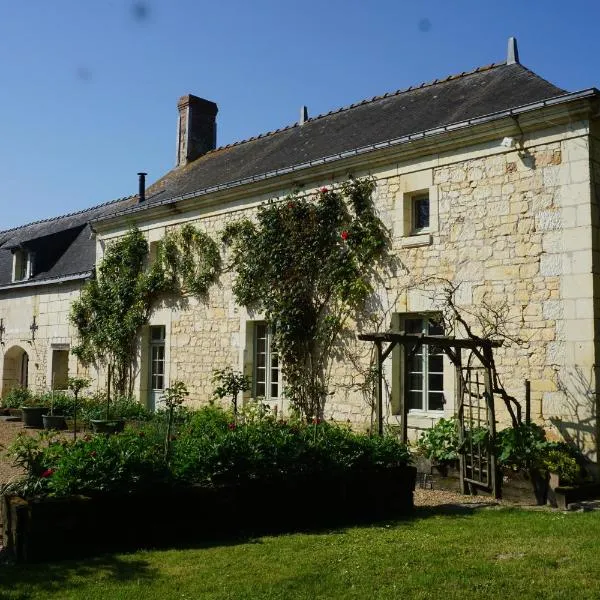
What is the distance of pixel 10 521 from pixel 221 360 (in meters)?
7.04

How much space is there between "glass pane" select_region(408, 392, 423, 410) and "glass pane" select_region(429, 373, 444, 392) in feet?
0.62

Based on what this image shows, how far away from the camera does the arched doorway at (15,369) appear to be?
17.6 metres

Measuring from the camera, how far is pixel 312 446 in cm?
614

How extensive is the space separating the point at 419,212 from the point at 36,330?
10641 mm

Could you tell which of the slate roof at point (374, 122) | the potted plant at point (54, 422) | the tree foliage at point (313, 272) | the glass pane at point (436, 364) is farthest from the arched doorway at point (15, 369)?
the glass pane at point (436, 364)

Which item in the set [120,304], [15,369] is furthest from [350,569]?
[15,369]

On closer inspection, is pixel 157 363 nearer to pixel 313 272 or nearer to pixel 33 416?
pixel 33 416

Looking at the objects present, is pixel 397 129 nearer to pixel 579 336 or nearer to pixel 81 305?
pixel 579 336

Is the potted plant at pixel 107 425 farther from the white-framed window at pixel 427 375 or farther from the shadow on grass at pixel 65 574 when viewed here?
the shadow on grass at pixel 65 574

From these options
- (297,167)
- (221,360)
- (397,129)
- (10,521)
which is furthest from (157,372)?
(10,521)

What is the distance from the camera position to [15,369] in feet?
58.8

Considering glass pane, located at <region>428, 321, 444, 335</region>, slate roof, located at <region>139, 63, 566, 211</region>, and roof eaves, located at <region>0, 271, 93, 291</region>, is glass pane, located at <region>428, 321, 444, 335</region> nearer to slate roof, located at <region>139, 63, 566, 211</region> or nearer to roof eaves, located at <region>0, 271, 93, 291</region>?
slate roof, located at <region>139, 63, 566, 211</region>

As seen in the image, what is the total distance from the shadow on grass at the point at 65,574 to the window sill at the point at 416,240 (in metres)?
5.81

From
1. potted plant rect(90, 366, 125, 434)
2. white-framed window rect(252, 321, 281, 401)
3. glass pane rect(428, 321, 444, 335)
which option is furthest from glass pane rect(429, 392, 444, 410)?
potted plant rect(90, 366, 125, 434)
